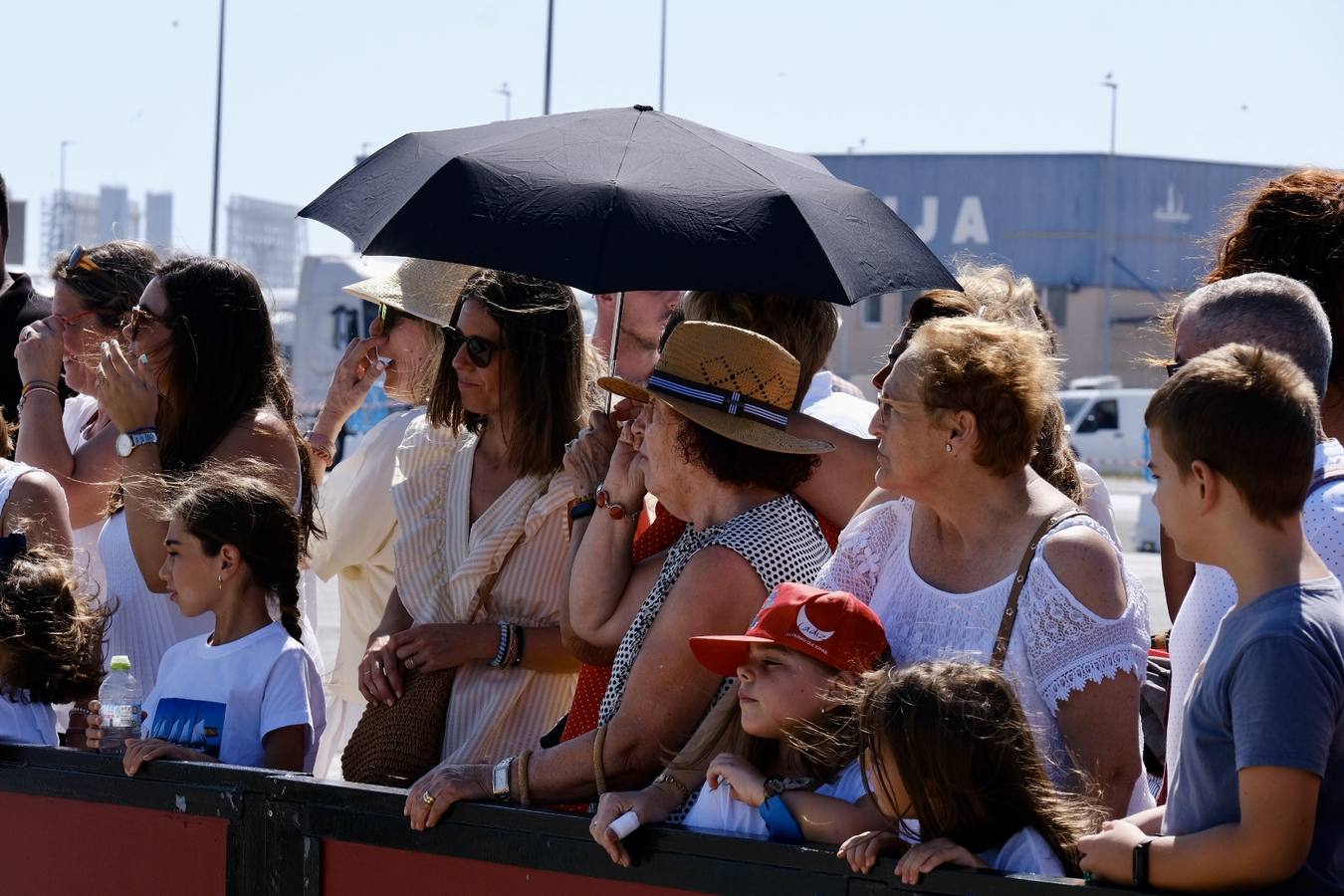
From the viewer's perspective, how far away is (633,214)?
3.25 meters

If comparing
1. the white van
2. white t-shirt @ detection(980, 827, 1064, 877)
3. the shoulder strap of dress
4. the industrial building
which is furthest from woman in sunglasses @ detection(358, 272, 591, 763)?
the industrial building

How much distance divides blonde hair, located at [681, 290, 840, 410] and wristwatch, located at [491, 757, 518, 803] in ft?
3.30

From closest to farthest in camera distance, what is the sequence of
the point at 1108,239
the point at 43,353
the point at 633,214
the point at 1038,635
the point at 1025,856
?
the point at 1025,856 < the point at 1038,635 < the point at 633,214 < the point at 43,353 < the point at 1108,239

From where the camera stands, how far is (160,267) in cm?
409

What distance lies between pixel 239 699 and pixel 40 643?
53 centimetres

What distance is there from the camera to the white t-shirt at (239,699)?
3416mm

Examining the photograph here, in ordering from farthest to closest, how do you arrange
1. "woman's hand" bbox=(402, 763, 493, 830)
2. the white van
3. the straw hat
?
1. the white van
2. the straw hat
3. "woman's hand" bbox=(402, 763, 493, 830)

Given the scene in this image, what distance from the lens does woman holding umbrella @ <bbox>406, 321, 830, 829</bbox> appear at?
9.20 ft

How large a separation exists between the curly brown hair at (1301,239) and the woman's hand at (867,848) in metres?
1.45

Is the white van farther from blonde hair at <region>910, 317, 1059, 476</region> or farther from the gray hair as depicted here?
blonde hair at <region>910, 317, 1059, 476</region>

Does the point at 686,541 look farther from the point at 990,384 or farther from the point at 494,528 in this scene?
the point at 494,528

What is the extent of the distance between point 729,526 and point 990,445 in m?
0.53

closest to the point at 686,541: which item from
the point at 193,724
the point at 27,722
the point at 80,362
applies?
the point at 193,724

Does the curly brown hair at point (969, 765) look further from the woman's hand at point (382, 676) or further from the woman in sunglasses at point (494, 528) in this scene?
the woman's hand at point (382, 676)
